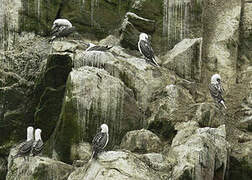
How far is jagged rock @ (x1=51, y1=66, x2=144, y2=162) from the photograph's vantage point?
24.1 metres

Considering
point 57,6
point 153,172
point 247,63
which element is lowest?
point 153,172

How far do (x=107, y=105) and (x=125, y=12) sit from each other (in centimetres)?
703

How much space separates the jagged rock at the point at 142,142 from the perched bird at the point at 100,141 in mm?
887

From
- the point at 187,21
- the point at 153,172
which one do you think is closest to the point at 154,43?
the point at 187,21

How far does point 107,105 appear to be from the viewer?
2469 cm

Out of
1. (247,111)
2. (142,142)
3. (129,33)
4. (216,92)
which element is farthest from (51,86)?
(247,111)

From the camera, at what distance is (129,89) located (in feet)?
84.0

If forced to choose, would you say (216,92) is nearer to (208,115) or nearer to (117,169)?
(208,115)

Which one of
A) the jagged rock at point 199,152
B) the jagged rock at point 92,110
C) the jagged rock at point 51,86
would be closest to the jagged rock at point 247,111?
the jagged rock at point 199,152

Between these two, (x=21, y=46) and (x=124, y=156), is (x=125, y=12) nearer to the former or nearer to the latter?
(x=21, y=46)

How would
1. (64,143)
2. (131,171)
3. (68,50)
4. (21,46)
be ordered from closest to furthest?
1. (131,171)
2. (64,143)
3. (68,50)
4. (21,46)

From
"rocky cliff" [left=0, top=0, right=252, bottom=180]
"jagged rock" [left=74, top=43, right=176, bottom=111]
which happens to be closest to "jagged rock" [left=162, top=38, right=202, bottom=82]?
"rocky cliff" [left=0, top=0, right=252, bottom=180]

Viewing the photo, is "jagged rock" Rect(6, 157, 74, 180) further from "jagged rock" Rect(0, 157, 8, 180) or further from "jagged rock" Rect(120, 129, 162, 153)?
"jagged rock" Rect(0, 157, 8, 180)

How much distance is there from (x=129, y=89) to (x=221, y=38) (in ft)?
19.6
